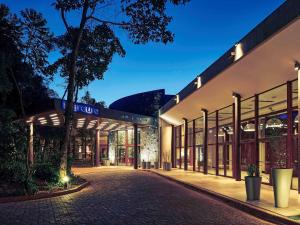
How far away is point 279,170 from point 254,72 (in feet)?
21.9

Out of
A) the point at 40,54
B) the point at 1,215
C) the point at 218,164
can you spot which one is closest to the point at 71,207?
the point at 1,215

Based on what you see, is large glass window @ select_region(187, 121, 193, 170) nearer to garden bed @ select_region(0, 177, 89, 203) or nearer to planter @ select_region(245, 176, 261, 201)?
garden bed @ select_region(0, 177, 89, 203)

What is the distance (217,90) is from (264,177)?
547 cm

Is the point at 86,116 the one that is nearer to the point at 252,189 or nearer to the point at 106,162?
the point at 106,162

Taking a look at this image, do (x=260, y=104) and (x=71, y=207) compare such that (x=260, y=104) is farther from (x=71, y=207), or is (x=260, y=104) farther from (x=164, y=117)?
(x=164, y=117)

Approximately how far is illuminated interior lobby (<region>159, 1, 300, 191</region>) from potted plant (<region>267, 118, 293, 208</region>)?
5cm

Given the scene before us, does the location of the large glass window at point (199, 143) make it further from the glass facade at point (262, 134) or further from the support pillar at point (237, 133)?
the support pillar at point (237, 133)

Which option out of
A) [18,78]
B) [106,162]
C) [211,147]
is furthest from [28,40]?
[106,162]

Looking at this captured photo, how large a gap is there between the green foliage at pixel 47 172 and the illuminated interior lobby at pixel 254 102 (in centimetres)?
863

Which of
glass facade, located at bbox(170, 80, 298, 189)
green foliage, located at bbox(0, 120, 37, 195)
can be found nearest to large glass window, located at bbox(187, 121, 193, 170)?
glass facade, located at bbox(170, 80, 298, 189)

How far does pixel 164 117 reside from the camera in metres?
44.5

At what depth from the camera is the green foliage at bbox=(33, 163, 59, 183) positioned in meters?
20.3

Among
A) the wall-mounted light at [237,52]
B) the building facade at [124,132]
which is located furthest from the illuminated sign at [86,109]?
the wall-mounted light at [237,52]

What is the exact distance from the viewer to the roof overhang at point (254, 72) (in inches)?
536
